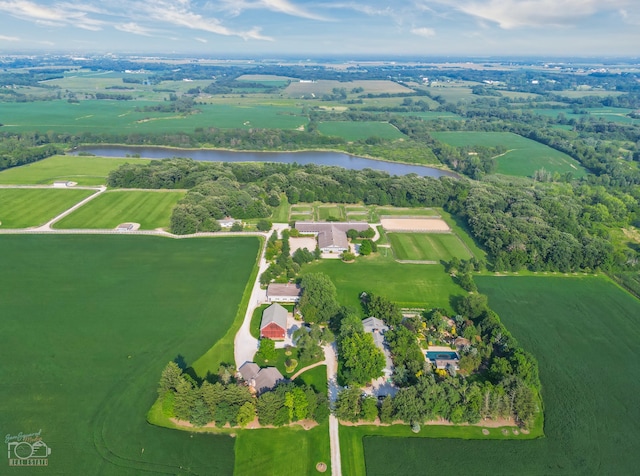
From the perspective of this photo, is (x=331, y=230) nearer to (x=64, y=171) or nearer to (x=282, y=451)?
(x=282, y=451)

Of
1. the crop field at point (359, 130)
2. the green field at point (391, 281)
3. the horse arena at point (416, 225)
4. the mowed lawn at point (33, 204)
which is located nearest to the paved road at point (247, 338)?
the green field at point (391, 281)

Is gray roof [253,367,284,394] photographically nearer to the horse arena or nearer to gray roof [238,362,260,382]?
gray roof [238,362,260,382]

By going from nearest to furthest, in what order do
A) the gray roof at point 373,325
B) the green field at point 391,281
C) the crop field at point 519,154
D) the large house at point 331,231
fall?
the gray roof at point 373,325 → the green field at point 391,281 → the large house at point 331,231 → the crop field at point 519,154

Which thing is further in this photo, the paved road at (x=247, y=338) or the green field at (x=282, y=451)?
the paved road at (x=247, y=338)

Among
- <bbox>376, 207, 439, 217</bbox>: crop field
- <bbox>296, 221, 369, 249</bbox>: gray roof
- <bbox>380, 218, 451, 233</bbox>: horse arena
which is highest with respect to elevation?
<bbox>296, 221, 369, 249</bbox>: gray roof

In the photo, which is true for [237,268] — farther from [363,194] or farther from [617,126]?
[617,126]

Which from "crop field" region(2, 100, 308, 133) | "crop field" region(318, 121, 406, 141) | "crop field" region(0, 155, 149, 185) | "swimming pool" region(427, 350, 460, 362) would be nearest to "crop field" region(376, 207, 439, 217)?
"swimming pool" region(427, 350, 460, 362)

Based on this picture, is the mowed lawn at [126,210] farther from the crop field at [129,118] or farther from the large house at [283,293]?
the crop field at [129,118]
